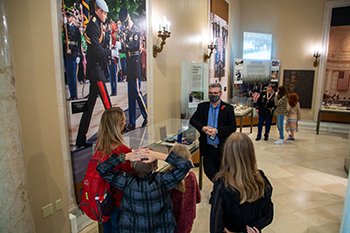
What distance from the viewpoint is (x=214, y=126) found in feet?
11.5

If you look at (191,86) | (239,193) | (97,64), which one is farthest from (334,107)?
(239,193)

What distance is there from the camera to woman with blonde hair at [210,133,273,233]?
5.48 feet

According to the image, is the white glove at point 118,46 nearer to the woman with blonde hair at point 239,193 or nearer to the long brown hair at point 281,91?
the woman with blonde hair at point 239,193

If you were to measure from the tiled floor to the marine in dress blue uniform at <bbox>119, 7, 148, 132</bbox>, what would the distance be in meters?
1.89

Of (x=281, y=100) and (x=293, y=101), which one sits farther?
(x=293, y=101)

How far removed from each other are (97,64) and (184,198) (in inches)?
89.4

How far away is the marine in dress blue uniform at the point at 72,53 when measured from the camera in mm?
2865

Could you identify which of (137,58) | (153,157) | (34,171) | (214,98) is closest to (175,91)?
(137,58)

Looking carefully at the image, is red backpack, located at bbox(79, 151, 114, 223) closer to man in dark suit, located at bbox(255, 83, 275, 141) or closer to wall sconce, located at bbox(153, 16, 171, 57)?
wall sconce, located at bbox(153, 16, 171, 57)

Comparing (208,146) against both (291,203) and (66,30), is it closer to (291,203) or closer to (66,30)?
(291,203)

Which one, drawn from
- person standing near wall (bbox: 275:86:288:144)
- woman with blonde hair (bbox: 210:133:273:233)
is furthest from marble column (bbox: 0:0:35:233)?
person standing near wall (bbox: 275:86:288:144)

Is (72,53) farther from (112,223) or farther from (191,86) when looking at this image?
(191,86)

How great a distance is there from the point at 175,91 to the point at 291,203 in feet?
11.6

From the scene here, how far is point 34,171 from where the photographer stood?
2.58m
